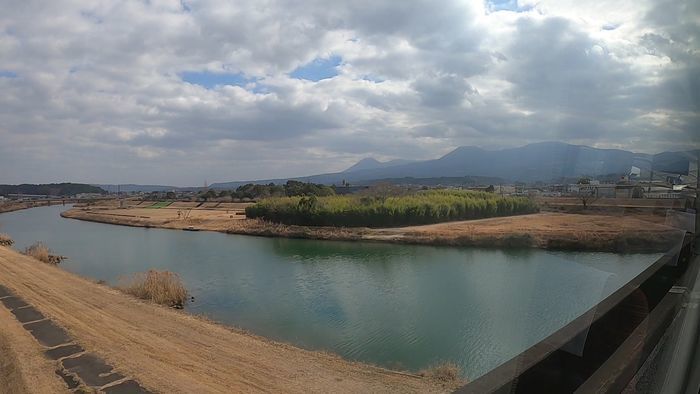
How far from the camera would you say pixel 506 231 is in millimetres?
19578

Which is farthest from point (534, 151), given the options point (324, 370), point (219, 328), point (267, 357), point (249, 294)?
point (249, 294)

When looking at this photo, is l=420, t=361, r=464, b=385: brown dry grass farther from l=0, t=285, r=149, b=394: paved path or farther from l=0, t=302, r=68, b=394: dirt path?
l=0, t=302, r=68, b=394: dirt path

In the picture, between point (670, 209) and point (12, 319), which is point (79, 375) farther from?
point (670, 209)

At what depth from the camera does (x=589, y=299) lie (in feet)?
31.3

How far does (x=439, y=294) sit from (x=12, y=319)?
1016 cm

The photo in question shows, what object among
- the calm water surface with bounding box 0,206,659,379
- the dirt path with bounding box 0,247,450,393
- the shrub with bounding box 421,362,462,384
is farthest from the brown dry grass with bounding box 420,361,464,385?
the calm water surface with bounding box 0,206,659,379

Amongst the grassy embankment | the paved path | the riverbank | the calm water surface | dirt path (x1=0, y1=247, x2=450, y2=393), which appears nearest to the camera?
the riverbank

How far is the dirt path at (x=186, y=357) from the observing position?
583cm

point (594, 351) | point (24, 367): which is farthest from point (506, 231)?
point (594, 351)

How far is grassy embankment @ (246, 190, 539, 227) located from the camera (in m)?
32.4

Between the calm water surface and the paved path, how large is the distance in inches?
152

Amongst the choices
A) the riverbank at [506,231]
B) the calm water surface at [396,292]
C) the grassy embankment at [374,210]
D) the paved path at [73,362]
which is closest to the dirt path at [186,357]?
the paved path at [73,362]

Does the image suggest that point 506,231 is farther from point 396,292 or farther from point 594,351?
point 594,351

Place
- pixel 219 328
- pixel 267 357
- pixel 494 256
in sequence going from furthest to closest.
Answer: pixel 494 256 < pixel 219 328 < pixel 267 357
